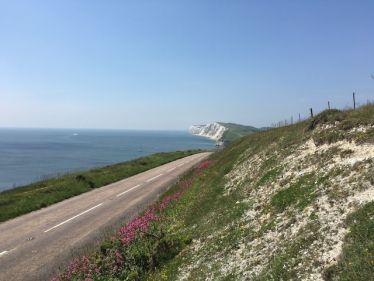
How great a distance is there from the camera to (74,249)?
649 inches

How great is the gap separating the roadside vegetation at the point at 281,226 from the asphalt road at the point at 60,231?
2.81 metres

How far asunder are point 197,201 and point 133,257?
853 centimetres

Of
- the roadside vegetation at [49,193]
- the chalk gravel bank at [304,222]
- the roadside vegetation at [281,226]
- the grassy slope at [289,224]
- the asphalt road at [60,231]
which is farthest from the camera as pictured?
the roadside vegetation at [49,193]

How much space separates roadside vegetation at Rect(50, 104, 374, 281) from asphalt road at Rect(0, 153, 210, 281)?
2.81 meters

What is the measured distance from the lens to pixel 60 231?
19.5 metres

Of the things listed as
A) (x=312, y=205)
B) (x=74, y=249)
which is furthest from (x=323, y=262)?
(x=74, y=249)

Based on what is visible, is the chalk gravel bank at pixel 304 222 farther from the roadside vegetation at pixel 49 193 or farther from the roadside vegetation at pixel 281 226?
the roadside vegetation at pixel 49 193

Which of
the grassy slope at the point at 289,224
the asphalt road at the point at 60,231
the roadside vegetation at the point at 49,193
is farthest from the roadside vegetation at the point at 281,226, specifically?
the roadside vegetation at the point at 49,193

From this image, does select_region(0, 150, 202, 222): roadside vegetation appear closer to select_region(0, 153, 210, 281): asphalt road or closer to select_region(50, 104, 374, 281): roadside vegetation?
select_region(0, 153, 210, 281): asphalt road

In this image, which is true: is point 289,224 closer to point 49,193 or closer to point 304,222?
point 304,222

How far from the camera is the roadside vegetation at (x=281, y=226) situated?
7.77 metres

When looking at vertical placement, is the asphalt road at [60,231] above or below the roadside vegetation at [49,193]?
below

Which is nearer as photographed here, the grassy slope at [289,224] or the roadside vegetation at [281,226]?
the grassy slope at [289,224]

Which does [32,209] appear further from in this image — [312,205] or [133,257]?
[312,205]
